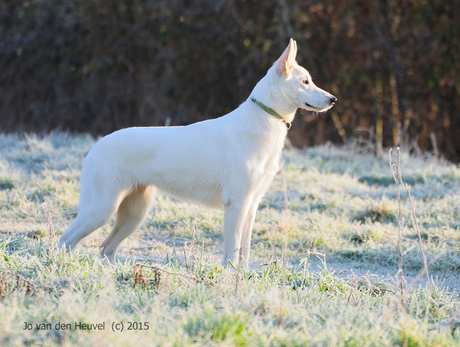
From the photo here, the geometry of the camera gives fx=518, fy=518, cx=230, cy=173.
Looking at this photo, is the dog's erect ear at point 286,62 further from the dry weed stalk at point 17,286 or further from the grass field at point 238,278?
the dry weed stalk at point 17,286

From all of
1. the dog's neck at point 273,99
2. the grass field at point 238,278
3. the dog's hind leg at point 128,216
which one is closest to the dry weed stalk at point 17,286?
the grass field at point 238,278

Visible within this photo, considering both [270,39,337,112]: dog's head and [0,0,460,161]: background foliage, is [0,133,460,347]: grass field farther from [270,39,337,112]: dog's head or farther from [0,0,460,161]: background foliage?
[0,0,460,161]: background foliage

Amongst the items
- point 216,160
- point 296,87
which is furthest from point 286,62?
point 216,160

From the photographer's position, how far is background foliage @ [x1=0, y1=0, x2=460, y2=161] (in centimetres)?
920

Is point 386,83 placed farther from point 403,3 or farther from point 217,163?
point 217,163

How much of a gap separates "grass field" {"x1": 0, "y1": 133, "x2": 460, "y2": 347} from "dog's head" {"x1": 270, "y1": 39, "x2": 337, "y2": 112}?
881 millimetres

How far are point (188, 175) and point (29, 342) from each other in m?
1.69

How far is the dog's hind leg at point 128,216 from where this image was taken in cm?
358

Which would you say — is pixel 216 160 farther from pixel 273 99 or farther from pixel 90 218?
pixel 90 218

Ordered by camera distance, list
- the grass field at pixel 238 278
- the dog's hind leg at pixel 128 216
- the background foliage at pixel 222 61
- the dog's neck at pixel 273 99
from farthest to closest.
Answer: the background foliage at pixel 222 61 < the dog's hind leg at pixel 128 216 < the dog's neck at pixel 273 99 < the grass field at pixel 238 278

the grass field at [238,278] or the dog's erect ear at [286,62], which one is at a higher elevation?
the dog's erect ear at [286,62]

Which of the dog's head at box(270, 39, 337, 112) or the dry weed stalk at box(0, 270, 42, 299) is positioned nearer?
the dry weed stalk at box(0, 270, 42, 299)

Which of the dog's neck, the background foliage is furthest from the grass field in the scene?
the background foliage

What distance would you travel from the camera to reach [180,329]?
1.92 metres
